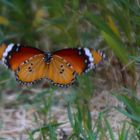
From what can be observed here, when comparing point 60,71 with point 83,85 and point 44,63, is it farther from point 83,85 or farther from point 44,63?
point 83,85

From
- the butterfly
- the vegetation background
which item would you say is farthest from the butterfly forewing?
the vegetation background

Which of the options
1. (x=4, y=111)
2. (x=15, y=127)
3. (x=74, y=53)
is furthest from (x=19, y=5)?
(x=74, y=53)

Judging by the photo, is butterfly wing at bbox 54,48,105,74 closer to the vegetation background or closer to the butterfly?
the butterfly

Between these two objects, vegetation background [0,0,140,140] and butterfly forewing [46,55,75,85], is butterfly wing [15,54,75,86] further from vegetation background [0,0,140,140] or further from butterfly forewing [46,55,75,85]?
vegetation background [0,0,140,140]

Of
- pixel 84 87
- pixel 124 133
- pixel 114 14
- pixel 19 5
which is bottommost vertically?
pixel 124 133

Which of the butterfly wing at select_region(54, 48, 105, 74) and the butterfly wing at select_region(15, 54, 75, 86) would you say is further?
the butterfly wing at select_region(15, 54, 75, 86)

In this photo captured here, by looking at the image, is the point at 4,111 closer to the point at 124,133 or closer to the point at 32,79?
the point at 32,79

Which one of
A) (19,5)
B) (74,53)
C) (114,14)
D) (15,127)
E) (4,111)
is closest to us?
(74,53)

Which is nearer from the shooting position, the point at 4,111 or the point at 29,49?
the point at 29,49

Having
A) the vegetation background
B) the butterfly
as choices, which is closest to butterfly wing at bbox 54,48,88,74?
the butterfly
